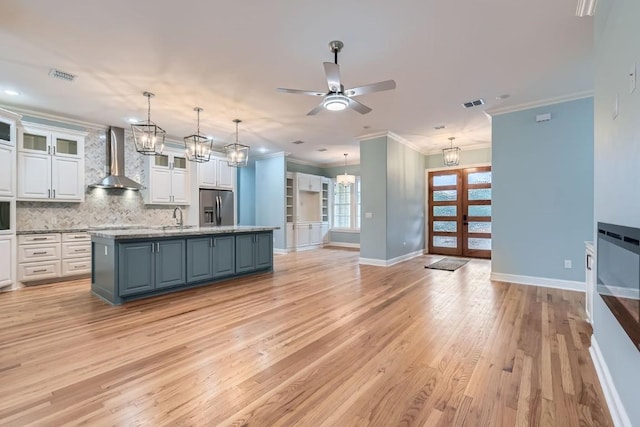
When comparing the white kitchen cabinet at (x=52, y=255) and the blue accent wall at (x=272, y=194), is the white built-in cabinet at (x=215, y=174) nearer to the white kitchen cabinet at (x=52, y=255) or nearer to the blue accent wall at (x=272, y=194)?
the blue accent wall at (x=272, y=194)

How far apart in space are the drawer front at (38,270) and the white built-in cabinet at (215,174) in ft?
10.2

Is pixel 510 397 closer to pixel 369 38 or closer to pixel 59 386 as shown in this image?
pixel 59 386

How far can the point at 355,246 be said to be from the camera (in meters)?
10.2

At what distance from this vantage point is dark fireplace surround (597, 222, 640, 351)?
1332 mm

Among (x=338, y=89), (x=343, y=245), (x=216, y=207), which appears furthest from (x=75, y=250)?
(x=343, y=245)

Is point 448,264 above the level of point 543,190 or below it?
below

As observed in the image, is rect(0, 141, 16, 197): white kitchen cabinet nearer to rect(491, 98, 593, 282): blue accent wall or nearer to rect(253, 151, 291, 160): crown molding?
rect(253, 151, 291, 160): crown molding

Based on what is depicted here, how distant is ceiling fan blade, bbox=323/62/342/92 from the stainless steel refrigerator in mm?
5288

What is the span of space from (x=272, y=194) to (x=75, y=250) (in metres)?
4.87

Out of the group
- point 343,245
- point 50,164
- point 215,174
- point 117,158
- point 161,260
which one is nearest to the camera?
point 161,260

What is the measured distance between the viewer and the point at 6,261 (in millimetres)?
4590

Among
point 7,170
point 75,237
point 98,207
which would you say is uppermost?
point 7,170

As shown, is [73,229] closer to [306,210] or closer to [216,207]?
[216,207]

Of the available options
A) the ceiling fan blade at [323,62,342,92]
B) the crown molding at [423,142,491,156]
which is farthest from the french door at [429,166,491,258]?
the ceiling fan blade at [323,62,342,92]
